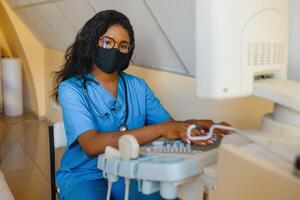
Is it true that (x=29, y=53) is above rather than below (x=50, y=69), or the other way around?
above

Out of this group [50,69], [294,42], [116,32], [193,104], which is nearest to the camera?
[294,42]

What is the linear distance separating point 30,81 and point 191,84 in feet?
9.16

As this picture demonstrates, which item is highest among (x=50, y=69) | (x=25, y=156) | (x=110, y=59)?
(x=110, y=59)

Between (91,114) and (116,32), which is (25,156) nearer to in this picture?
(91,114)

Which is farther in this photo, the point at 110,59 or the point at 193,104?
the point at 193,104

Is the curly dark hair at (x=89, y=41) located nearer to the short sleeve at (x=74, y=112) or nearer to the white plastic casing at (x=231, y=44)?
the short sleeve at (x=74, y=112)

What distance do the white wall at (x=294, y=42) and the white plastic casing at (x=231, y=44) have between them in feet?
0.99

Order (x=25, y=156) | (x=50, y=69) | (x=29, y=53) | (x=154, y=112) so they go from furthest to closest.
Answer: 1. (x=29, y=53)
2. (x=50, y=69)
3. (x=25, y=156)
4. (x=154, y=112)

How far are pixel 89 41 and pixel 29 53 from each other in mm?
2667

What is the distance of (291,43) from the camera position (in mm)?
1099

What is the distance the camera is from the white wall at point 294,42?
3.41 feet

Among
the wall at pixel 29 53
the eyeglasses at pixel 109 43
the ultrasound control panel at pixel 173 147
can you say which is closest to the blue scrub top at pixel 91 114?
the eyeglasses at pixel 109 43

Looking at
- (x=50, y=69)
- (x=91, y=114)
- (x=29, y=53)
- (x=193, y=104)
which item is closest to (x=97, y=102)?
(x=91, y=114)

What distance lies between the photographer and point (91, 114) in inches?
52.6
